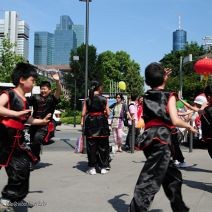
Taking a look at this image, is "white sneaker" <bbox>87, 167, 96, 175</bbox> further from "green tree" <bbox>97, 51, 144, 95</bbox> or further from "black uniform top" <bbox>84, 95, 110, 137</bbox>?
"green tree" <bbox>97, 51, 144, 95</bbox>

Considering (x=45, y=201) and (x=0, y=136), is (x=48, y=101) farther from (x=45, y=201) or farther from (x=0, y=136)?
(x=0, y=136)

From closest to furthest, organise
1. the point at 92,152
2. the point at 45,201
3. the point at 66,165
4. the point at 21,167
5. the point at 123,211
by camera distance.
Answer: the point at 21,167, the point at 123,211, the point at 45,201, the point at 92,152, the point at 66,165

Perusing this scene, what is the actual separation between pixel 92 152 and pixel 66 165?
1282 mm

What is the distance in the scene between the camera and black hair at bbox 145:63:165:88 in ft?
16.8

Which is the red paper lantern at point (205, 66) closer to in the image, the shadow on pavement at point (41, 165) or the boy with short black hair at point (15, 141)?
the shadow on pavement at point (41, 165)

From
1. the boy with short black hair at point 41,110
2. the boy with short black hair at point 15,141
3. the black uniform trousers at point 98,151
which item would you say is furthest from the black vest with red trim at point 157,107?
the boy with short black hair at point 41,110

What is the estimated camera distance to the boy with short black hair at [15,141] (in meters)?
5.23

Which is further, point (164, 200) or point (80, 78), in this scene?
point (80, 78)

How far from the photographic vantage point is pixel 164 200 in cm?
638

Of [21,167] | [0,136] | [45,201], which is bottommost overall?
[45,201]

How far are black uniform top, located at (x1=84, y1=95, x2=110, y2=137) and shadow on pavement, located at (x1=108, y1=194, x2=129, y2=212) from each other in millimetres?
2515

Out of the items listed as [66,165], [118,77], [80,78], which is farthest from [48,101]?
[118,77]

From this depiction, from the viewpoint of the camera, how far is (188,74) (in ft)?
206

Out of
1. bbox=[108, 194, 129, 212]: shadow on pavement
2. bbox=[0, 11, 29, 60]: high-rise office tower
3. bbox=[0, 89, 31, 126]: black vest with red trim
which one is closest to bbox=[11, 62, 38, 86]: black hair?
bbox=[0, 89, 31, 126]: black vest with red trim
